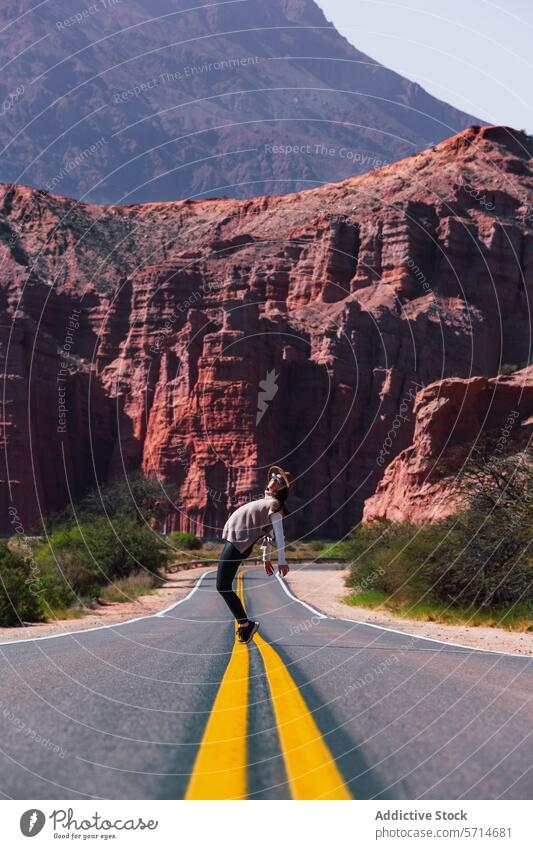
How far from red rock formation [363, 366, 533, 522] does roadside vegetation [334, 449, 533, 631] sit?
15.8 m

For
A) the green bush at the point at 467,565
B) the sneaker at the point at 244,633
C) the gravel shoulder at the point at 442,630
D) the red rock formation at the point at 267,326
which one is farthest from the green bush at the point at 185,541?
the sneaker at the point at 244,633

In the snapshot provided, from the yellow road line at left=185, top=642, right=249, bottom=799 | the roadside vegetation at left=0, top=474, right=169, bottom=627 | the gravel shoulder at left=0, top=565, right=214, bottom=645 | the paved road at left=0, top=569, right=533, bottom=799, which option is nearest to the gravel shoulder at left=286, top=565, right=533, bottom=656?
the paved road at left=0, top=569, right=533, bottom=799

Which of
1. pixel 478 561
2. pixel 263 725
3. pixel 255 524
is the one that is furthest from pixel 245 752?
pixel 478 561

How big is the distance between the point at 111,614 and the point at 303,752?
67.1ft

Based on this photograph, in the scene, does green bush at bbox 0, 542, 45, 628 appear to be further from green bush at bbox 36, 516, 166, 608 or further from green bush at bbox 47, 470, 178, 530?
green bush at bbox 47, 470, 178, 530

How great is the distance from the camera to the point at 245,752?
435 centimetres

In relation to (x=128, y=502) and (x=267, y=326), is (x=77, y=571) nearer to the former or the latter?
(x=128, y=502)

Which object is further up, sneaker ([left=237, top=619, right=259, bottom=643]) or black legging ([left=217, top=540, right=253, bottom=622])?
black legging ([left=217, top=540, right=253, bottom=622])

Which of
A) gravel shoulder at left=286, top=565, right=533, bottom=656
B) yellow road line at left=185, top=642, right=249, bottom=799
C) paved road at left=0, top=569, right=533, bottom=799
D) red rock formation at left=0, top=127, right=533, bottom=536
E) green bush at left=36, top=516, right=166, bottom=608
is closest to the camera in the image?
yellow road line at left=185, top=642, right=249, bottom=799

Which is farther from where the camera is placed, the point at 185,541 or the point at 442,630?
the point at 185,541

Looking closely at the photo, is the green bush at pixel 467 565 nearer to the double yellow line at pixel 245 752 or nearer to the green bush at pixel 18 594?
the green bush at pixel 18 594

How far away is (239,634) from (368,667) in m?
2.04

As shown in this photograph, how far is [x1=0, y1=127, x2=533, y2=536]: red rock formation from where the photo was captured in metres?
97.2

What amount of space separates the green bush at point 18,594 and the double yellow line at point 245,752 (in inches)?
516
